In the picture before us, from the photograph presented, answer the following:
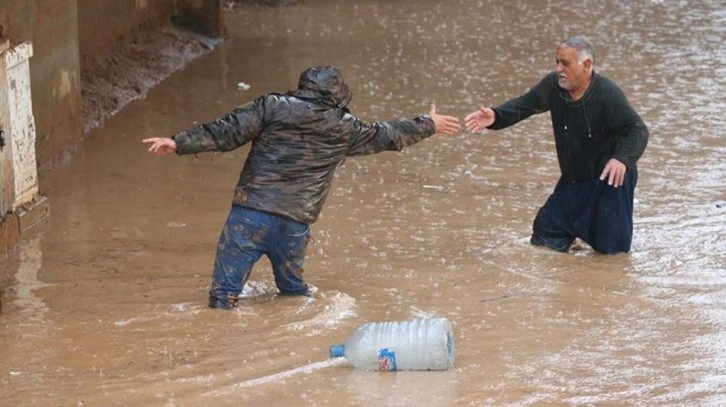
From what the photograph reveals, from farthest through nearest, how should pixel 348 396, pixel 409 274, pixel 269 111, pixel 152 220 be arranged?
pixel 152 220 → pixel 409 274 → pixel 269 111 → pixel 348 396

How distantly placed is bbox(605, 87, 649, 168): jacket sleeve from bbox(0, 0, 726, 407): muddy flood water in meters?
0.67

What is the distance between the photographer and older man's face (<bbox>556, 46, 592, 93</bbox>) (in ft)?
27.4

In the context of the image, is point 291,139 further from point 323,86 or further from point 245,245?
Answer: point 245,245

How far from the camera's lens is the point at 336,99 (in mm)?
7402

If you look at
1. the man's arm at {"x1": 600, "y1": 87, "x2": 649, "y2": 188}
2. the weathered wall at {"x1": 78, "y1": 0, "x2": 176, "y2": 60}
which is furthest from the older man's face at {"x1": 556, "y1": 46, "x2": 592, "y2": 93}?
the weathered wall at {"x1": 78, "y1": 0, "x2": 176, "y2": 60}

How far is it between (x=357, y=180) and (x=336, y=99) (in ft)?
9.81

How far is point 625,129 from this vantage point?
334 inches

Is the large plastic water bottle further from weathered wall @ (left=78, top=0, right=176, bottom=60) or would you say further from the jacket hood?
weathered wall @ (left=78, top=0, right=176, bottom=60)

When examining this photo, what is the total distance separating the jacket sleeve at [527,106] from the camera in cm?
873

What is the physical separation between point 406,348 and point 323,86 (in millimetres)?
Answer: 1563

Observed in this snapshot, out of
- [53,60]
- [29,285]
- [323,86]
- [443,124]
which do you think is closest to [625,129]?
[443,124]

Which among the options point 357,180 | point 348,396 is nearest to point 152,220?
point 357,180

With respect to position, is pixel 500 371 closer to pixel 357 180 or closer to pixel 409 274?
pixel 409 274

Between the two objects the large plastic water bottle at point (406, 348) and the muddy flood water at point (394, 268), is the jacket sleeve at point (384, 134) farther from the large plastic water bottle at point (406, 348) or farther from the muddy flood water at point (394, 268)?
the large plastic water bottle at point (406, 348)
